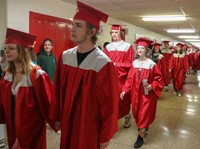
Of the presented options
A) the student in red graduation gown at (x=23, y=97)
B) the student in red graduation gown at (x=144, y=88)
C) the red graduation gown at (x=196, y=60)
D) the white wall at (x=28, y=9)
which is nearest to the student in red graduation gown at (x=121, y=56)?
the student in red graduation gown at (x=144, y=88)

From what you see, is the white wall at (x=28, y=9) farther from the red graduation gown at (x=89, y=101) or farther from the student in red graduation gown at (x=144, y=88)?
the red graduation gown at (x=89, y=101)

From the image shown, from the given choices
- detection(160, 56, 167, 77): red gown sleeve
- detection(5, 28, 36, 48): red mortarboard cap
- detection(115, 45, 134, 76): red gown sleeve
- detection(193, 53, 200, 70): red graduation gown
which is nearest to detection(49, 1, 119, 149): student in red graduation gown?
detection(5, 28, 36, 48): red mortarboard cap

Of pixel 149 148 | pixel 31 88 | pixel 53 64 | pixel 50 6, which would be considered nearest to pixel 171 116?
pixel 149 148

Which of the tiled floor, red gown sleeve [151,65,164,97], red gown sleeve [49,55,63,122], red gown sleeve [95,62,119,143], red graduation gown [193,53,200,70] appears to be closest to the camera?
red gown sleeve [95,62,119,143]

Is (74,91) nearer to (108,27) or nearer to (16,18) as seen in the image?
(16,18)

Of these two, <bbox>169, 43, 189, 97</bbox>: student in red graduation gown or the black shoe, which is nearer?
the black shoe

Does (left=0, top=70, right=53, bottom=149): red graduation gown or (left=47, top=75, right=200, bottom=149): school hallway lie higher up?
(left=0, top=70, right=53, bottom=149): red graduation gown

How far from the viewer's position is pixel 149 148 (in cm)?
345

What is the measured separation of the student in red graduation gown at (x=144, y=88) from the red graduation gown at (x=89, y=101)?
163cm

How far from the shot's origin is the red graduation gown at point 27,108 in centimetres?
198

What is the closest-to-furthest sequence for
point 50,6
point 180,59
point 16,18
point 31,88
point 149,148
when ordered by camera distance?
1. point 31,88
2. point 149,148
3. point 16,18
4. point 50,6
5. point 180,59

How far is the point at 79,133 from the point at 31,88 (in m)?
0.58

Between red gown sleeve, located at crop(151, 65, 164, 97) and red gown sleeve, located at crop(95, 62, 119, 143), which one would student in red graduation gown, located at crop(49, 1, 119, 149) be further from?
red gown sleeve, located at crop(151, 65, 164, 97)

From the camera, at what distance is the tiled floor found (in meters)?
3.56
